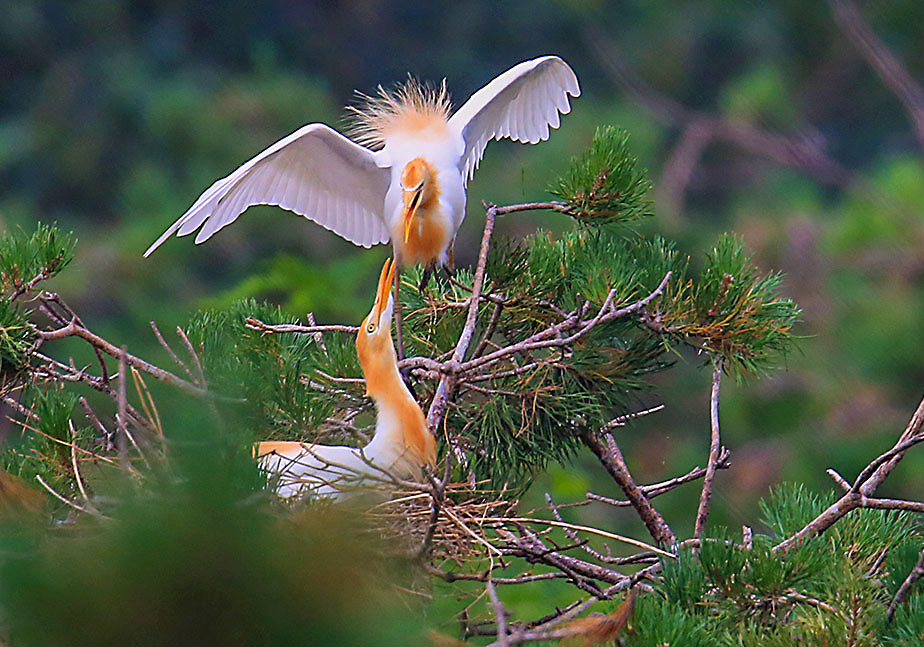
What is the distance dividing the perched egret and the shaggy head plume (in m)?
0.55


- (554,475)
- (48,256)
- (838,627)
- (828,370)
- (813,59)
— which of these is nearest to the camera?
(838,627)

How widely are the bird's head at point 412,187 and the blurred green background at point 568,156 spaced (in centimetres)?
109

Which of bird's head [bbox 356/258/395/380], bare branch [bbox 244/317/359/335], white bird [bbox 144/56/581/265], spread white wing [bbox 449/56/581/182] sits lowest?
bird's head [bbox 356/258/395/380]

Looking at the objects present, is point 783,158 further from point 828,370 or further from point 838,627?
point 838,627

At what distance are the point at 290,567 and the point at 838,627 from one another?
637mm

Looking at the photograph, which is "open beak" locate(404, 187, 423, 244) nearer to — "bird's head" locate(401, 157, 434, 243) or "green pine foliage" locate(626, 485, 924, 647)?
"bird's head" locate(401, 157, 434, 243)

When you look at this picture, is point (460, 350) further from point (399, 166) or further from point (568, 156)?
point (568, 156)

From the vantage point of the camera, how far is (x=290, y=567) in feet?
2.01

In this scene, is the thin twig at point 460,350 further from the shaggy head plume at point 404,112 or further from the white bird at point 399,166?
the shaggy head plume at point 404,112

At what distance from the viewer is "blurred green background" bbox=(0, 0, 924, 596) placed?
491cm

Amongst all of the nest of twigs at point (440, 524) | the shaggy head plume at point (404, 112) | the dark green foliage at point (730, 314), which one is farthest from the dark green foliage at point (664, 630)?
the shaggy head plume at point (404, 112)

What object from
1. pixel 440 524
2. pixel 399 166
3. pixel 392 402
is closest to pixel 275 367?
pixel 392 402

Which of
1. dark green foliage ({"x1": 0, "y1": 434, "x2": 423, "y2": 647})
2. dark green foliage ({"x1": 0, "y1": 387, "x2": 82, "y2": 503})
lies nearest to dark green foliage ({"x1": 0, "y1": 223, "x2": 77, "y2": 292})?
dark green foliage ({"x1": 0, "y1": 387, "x2": 82, "y2": 503})

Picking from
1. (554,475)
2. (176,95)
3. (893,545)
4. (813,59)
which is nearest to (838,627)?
(893,545)
